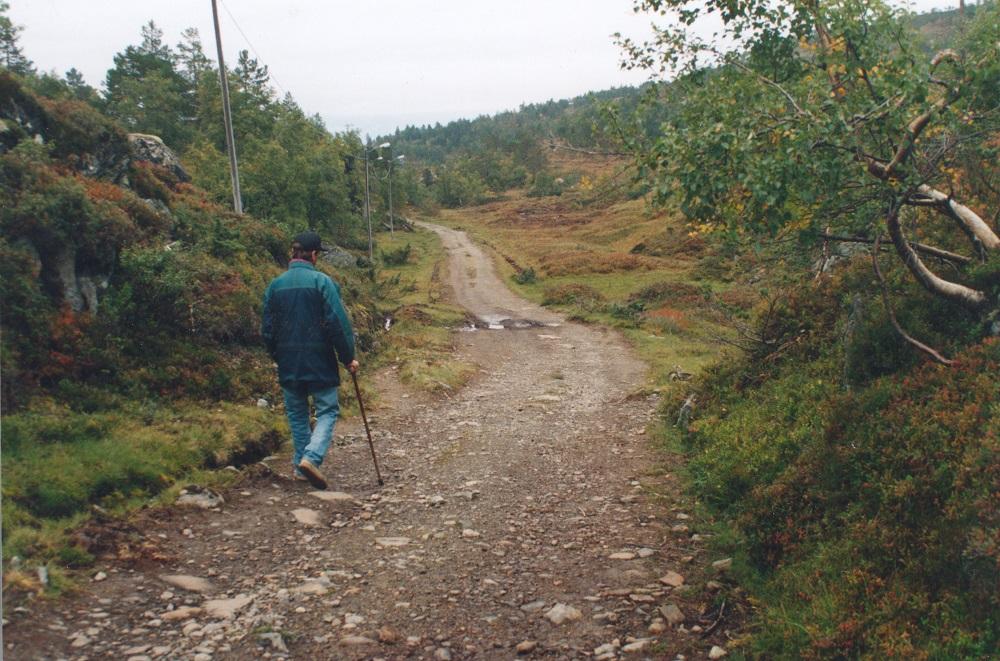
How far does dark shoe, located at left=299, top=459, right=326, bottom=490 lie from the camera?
6953mm

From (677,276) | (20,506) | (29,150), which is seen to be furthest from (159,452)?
(677,276)

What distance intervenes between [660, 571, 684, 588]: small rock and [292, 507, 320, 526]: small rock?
3.19 metres

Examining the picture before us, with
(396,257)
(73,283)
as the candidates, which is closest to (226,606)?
(73,283)

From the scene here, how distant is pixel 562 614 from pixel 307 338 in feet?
13.3

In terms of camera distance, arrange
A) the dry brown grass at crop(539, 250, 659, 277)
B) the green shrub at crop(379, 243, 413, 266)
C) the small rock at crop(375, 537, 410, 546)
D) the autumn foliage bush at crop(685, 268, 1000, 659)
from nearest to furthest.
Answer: the autumn foliage bush at crop(685, 268, 1000, 659), the small rock at crop(375, 537, 410, 546), the dry brown grass at crop(539, 250, 659, 277), the green shrub at crop(379, 243, 413, 266)

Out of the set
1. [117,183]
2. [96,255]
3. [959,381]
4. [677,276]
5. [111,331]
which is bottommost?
[677,276]

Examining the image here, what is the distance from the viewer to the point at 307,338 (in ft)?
23.7

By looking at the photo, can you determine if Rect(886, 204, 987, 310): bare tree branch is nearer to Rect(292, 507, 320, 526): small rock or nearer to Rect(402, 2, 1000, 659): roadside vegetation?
Result: Rect(402, 2, 1000, 659): roadside vegetation

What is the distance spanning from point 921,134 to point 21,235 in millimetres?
10018

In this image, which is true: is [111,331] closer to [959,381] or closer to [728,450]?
[728,450]

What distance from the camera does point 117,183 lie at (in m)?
12.9

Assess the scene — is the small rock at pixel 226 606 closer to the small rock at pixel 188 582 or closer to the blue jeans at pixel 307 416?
the small rock at pixel 188 582

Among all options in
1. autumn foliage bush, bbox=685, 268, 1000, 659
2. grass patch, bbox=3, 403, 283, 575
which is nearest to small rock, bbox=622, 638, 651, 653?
autumn foliage bush, bbox=685, 268, 1000, 659

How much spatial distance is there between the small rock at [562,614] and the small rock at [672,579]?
94 cm
